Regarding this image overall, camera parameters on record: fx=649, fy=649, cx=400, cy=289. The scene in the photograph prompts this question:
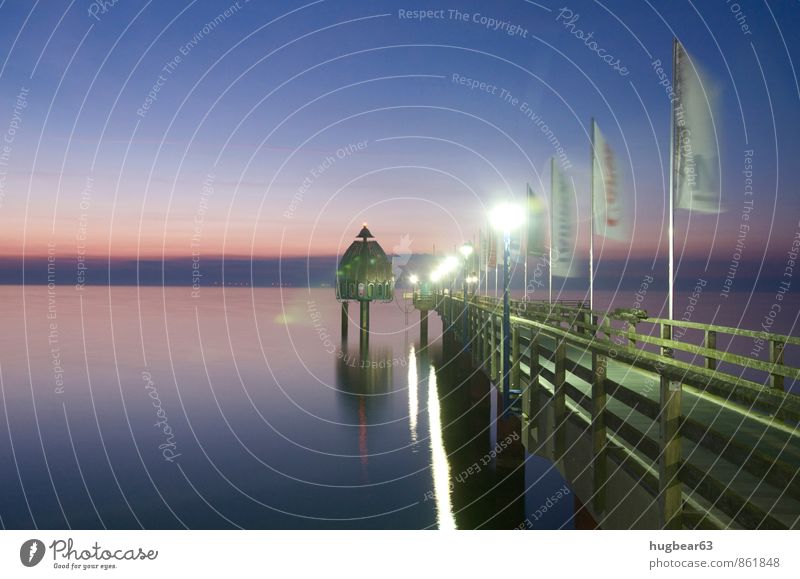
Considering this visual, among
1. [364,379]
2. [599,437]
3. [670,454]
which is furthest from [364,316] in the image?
[670,454]

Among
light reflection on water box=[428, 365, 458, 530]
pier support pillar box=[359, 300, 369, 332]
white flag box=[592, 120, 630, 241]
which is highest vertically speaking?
white flag box=[592, 120, 630, 241]

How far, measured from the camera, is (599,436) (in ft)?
26.7

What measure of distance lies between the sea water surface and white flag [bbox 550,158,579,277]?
23.1 ft

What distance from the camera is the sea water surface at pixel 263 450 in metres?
19.5

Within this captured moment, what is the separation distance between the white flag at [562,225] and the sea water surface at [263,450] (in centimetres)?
704

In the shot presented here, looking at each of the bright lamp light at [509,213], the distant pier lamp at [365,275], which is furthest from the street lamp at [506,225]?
the distant pier lamp at [365,275]

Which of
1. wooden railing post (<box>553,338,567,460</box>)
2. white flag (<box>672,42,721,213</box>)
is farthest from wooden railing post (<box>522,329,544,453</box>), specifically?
white flag (<box>672,42,721,213</box>)

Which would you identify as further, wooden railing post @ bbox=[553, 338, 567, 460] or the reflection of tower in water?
the reflection of tower in water

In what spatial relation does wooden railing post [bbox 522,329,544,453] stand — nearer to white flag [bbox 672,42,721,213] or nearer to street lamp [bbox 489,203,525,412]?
street lamp [bbox 489,203,525,412]

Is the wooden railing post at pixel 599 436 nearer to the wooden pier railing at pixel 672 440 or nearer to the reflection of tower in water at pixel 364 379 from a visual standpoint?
the wooden pier railing at pixel 672 440

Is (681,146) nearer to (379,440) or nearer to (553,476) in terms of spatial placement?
(553,476)

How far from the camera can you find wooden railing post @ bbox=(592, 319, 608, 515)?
8086 millimetres

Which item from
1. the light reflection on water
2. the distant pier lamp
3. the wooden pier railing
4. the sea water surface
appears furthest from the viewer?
the distant pier lamp
